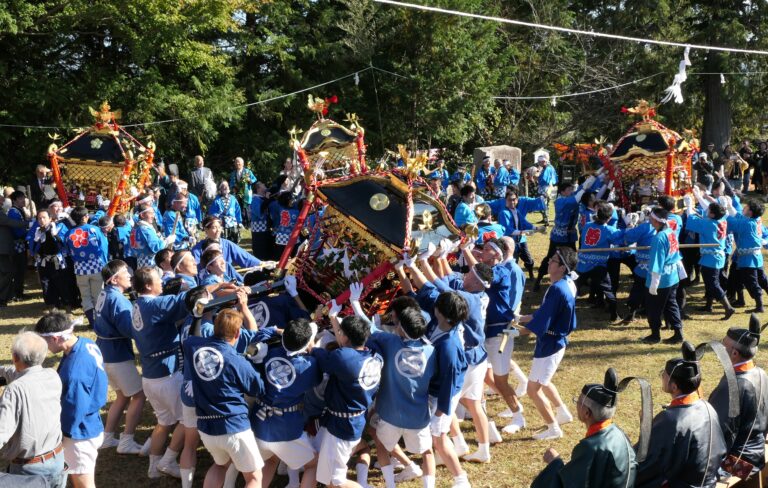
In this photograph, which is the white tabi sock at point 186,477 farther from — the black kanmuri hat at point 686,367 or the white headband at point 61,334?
the black kanmuri hat at point 686,367

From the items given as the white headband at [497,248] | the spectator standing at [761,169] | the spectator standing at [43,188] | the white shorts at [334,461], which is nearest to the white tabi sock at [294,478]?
the white shorts at [334,461]

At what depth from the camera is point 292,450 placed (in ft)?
17.4

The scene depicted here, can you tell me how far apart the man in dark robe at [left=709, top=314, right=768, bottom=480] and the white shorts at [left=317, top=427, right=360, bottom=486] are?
8.99ft

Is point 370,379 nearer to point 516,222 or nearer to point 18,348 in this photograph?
point 18,348

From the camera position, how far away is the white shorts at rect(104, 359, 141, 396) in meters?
6.39

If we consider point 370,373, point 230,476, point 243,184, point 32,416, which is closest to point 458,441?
point 370,373

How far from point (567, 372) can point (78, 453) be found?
5.74 meters

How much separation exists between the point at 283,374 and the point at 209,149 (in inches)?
769

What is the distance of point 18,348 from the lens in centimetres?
430

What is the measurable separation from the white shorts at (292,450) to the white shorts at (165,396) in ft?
3.98

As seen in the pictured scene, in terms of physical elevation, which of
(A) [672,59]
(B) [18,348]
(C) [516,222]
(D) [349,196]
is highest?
(A) [672,59]

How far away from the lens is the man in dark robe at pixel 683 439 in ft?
14.4

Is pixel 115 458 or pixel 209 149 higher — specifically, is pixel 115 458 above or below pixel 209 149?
below

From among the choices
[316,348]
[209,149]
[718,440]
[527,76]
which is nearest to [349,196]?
[316,348]
